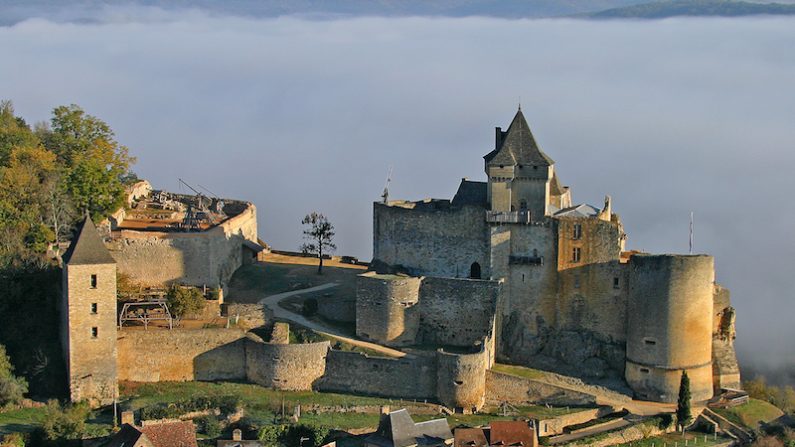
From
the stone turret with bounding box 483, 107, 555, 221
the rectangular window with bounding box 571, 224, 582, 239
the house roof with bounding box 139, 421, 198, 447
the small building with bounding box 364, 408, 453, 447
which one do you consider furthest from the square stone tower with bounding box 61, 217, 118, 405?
the rectangular window with bounding box 571, 224, 582, 239

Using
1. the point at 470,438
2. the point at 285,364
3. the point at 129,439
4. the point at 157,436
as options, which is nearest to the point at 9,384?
the point at 129,439

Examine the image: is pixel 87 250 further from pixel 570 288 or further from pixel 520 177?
pixel 570 288

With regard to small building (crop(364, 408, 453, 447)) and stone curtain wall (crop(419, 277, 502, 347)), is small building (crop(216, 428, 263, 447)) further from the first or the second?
stone curtain wall (crop(419, 277, 502, 347))

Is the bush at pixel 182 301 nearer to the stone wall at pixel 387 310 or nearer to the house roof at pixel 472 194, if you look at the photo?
the stone wall at pixel 387 310

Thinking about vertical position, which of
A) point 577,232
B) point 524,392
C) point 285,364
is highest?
point 577,232

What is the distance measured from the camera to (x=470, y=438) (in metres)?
46.4

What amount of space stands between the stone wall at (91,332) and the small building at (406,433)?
10965 millimetres

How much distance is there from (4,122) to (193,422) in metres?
24.2

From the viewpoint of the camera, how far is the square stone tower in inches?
1960

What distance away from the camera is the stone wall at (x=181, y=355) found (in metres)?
51.8

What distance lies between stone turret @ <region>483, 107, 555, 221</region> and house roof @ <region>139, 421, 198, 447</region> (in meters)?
17.2

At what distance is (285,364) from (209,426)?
5.49 meters

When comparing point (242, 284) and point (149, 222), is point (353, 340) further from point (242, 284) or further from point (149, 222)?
point (149, 222)

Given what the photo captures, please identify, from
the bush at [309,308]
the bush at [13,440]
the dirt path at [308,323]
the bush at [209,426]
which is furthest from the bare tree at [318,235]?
the bush at [13,440]
